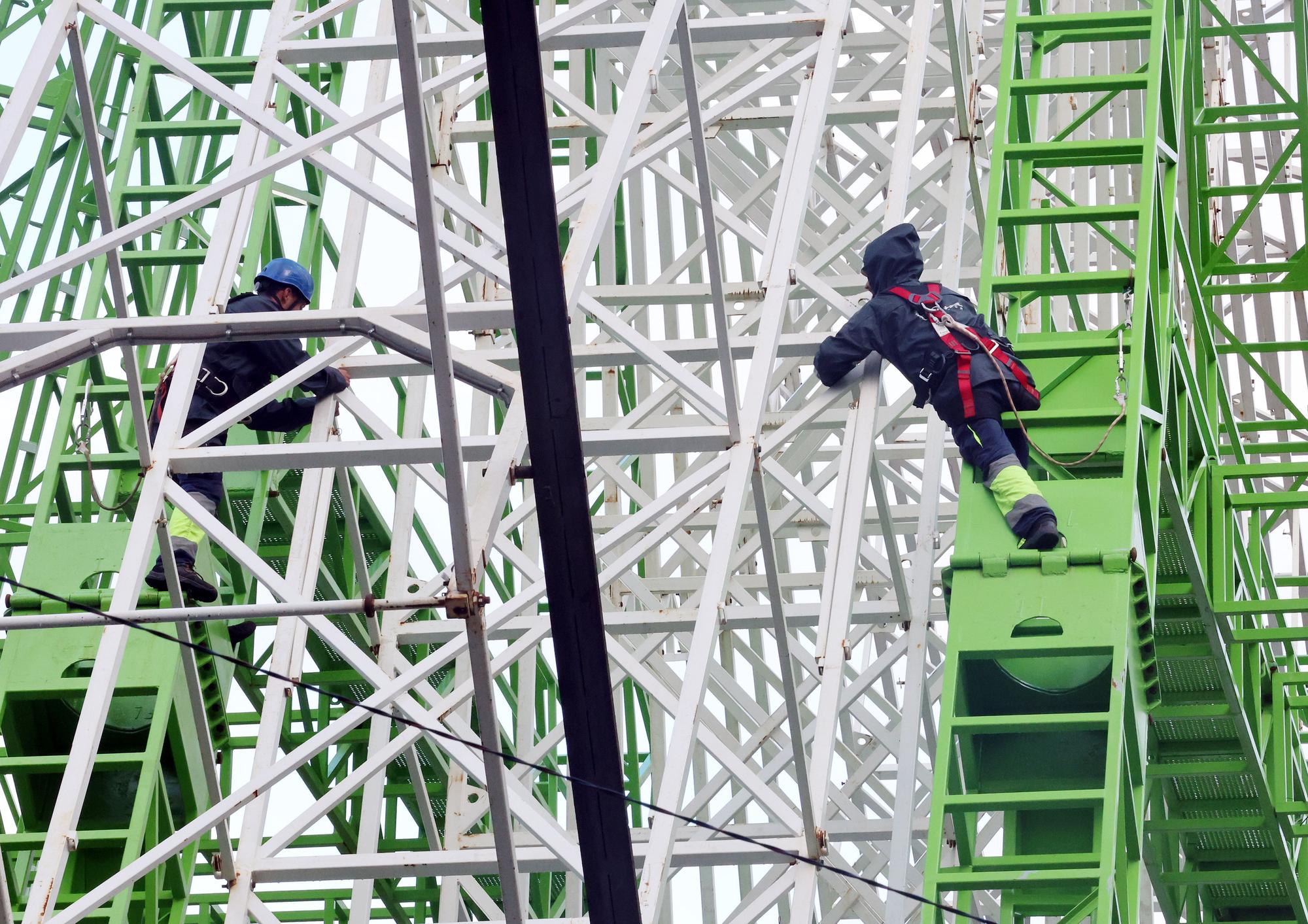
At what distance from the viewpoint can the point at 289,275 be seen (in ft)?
51.0

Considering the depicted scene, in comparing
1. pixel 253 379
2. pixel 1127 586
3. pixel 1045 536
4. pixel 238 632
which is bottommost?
pixel 238 632

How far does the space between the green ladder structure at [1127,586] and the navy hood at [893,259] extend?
481 mm

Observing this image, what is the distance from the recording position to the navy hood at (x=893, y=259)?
1473cm

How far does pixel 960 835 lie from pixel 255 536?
6.18 metres

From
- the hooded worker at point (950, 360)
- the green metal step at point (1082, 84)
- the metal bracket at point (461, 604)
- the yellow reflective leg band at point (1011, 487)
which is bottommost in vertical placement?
the metal bracket at point (461, 604)

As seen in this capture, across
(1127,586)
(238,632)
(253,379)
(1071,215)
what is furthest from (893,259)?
(238,632)

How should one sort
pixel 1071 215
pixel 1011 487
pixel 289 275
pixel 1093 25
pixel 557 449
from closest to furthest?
pixel 557 449, pixel 1011 487, pixel 1071 215, pixel 289 275, pixel 1093 25

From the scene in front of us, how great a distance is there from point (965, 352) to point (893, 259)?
1.01 meters

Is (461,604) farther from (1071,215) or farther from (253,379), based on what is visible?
(1071,215)

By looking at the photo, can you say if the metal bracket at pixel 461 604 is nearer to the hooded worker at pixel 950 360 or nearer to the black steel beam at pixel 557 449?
the black steel beam at pixel 557 449

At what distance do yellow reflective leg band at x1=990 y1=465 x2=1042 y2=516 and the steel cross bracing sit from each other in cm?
102

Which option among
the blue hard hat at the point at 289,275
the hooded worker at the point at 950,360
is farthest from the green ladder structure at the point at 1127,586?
the blue hard hat at the point at 289,275

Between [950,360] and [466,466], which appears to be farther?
[466,466]

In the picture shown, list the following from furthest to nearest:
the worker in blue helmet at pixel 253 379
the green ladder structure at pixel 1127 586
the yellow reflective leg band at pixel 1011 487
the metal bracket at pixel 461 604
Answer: the worker in blue helmet at pixel 253 379
the yellow reflective leg band at pixel 1011 487
the green ladder structure at pixel 1127 586
the metal bracket at pixel 461 604
